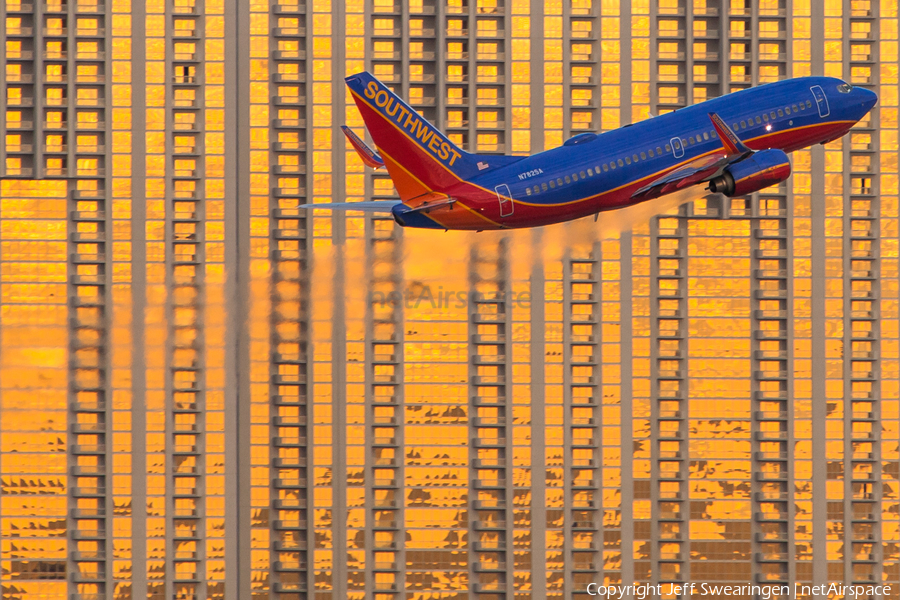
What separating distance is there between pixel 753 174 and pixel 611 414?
5444 cm

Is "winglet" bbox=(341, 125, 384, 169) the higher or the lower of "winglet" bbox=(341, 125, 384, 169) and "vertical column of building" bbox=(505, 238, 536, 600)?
the higher

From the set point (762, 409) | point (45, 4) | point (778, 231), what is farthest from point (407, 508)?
point (45, 4)

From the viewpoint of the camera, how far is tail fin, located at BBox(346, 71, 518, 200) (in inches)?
2734

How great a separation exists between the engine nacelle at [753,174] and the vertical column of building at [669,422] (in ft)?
170

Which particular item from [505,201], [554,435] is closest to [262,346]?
[554,435]

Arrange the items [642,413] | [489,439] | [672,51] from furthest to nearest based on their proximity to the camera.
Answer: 1. [672,51]
2. [642,413]
3. [489,439]

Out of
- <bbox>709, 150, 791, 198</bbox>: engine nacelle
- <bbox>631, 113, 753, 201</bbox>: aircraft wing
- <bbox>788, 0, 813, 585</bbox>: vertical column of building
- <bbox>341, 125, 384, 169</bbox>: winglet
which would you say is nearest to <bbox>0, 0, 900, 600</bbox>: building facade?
<bbox>788, 0, 813, 585</bbox>: vertical column of building

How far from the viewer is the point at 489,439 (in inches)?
4754

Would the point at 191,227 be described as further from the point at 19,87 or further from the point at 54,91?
the point at 19,87

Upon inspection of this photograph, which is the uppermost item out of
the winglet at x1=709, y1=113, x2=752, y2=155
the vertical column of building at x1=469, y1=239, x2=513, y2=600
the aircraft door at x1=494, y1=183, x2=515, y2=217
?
the winglet at x1=709, y1=113, x2=752, y2=155

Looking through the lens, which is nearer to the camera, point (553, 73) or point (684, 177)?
point (684, 177)

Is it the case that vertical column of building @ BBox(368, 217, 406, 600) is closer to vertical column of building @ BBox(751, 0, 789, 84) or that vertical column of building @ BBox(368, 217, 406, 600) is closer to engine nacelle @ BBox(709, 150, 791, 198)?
vertical column of building @ BBox(751, 0, 789, 84)

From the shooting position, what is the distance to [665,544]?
122312 millimetres

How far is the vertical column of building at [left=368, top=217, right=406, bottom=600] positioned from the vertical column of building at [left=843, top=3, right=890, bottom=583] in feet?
125
